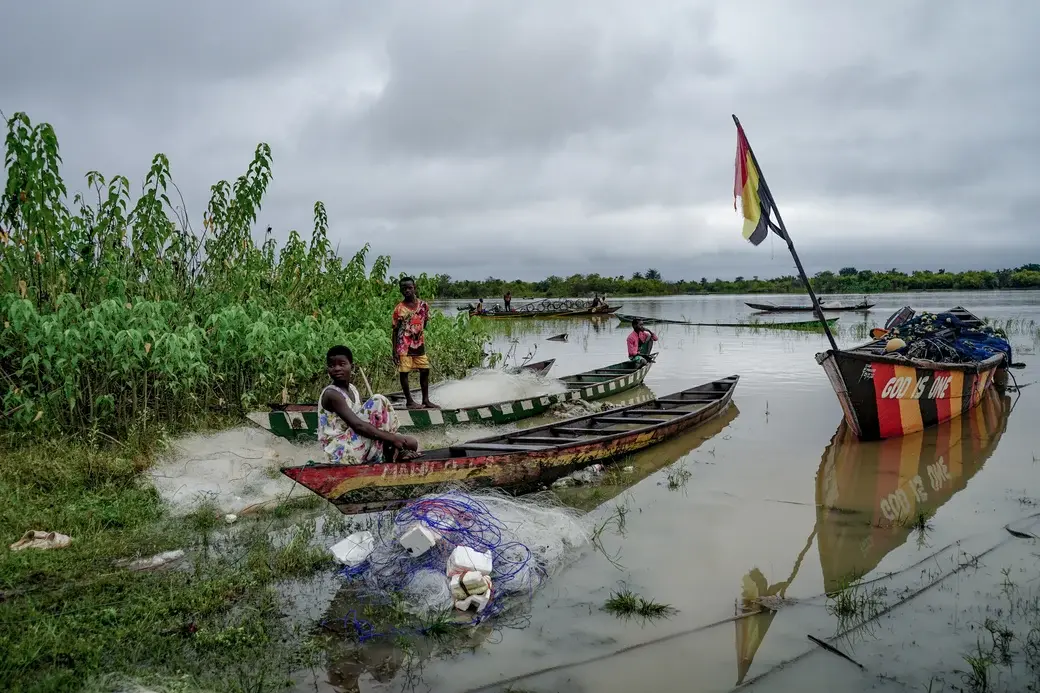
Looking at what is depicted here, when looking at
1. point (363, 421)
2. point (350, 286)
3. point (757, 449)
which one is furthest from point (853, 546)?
Answer: point (350, 286)

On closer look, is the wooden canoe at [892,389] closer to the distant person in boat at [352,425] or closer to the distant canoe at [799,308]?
the distant person in boat at [352,425]

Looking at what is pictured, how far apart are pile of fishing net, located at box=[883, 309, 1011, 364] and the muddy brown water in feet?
3.65

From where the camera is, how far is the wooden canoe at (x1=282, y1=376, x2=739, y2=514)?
4.84 m

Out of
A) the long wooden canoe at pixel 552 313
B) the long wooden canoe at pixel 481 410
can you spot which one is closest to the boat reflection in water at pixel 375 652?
the long wooden canoe at pixel 481 410

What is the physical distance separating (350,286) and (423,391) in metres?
3.68

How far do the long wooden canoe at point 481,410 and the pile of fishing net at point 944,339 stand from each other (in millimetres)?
4203

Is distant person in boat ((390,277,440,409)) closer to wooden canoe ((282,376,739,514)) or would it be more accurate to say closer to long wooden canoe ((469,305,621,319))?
wooden canoe ((282,376,739,514))

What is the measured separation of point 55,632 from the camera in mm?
3441

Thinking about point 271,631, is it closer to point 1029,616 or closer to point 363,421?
point 363,421

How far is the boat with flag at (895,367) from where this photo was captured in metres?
7.31

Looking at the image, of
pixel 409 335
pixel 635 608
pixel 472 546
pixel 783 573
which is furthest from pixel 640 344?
pixel 635 608

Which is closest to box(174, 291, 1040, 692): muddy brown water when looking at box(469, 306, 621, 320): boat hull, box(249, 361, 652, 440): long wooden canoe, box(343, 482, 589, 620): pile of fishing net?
box(343, 482, 589, 620): pile of fishing net

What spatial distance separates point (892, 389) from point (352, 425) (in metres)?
6.52

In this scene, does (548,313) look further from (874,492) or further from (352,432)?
(352,432)
